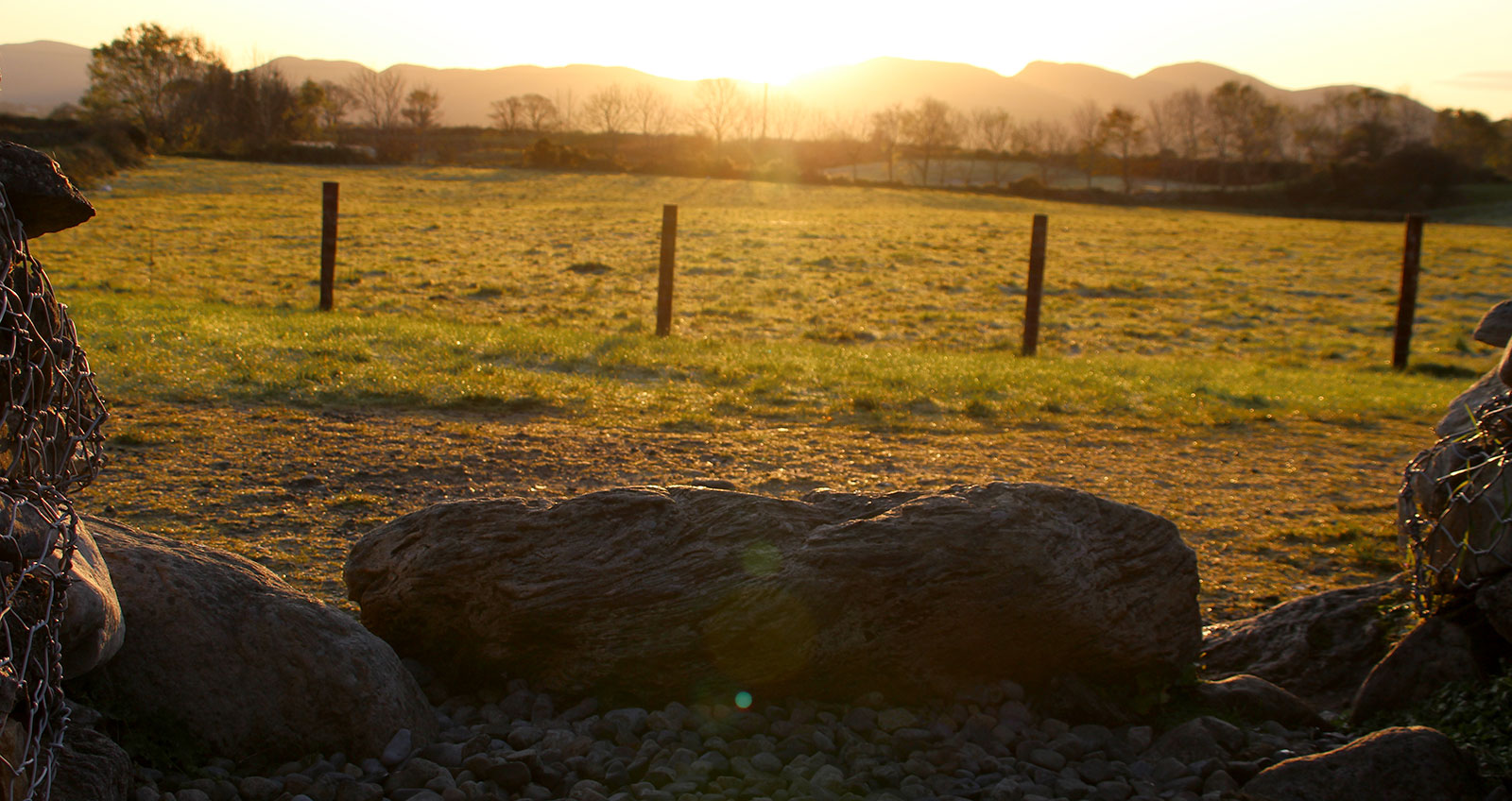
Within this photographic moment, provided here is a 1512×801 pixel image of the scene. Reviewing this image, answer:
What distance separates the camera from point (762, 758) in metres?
3.17

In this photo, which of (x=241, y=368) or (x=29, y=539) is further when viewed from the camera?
(x=241, y=368)

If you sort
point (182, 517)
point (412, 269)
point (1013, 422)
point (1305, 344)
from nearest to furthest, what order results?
point (182, 517) → point (1013, 422) → point (1305, 344) → point (412, 269)

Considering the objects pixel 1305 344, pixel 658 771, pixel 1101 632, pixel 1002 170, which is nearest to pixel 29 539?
pixel 658 771

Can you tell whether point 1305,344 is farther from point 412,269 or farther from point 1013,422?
point 412,269

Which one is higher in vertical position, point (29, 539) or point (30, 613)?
point (29, 539)

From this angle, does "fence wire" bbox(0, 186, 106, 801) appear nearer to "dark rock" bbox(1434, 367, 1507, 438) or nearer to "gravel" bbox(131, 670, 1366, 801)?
"gravel" bbox(131, 670, 1366, 801)

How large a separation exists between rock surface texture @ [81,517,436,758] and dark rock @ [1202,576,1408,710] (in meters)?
3.03

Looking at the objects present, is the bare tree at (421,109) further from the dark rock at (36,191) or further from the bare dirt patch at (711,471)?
the dark rock at (36,191)

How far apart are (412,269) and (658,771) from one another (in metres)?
18.4

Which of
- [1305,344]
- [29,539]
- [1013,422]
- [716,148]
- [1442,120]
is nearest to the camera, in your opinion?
A: [29,539]

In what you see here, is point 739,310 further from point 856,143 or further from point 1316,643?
point 856,143

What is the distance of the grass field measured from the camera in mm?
6965

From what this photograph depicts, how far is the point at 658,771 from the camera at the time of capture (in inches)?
121

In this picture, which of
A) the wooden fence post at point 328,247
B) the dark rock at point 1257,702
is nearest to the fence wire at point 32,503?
the dark rock at point 1257,702
